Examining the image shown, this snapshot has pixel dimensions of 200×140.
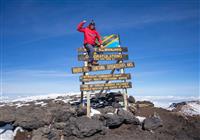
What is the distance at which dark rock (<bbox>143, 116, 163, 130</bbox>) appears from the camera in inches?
503

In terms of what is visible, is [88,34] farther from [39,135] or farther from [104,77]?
[39,135]

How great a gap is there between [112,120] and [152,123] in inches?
90.5

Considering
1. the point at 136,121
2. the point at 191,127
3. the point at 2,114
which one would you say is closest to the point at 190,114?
the point at 191,127

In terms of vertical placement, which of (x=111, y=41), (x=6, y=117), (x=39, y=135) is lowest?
(x=39, y=135)

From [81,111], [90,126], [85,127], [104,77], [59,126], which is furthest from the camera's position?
[104,77]

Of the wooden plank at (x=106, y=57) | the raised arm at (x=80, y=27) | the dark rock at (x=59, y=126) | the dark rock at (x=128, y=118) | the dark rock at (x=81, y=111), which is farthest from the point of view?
the raised arm at (x=80, y=27)

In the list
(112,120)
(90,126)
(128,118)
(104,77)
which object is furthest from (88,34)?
(90,126)

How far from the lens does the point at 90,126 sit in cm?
1177

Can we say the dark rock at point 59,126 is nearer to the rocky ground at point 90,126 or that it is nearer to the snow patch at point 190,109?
the rocky ground at point 90,126

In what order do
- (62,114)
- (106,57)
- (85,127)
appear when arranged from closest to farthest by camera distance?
1. (85,127)
2. (62,114)
3. (106,57)

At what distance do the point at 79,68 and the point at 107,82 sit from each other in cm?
206

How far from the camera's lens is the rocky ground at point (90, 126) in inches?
458

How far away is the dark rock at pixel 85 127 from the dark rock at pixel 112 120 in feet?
2.02

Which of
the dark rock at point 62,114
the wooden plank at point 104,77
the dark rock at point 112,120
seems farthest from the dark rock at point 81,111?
the wooden plank at point 104,77
